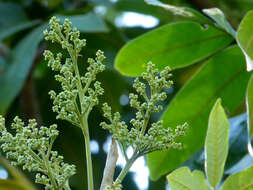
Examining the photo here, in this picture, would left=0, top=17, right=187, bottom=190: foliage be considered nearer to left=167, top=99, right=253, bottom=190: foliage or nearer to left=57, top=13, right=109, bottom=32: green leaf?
left=167, top=99, right=253, bottom=190: foliage

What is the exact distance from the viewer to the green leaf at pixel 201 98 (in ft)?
3.89

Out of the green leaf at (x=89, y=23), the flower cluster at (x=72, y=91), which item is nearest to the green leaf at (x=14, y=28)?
the green leaf at (x=89, y=23)

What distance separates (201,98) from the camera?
4.02 ft

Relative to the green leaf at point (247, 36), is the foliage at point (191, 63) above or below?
below

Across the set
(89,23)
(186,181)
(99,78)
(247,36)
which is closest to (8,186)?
(186,181)

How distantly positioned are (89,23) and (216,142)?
89 cm

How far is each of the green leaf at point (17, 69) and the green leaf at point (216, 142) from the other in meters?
0.89

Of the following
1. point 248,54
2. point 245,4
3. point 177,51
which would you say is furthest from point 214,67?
point 245,4

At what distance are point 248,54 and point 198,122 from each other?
1.09ft

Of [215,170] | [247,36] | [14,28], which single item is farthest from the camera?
[14,28]

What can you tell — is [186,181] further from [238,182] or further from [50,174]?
[50,174]

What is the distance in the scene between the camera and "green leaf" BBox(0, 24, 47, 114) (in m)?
1.59

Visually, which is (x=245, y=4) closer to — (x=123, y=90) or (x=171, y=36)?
(x=123, y=90)

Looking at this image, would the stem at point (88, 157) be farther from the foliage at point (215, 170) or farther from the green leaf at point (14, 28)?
the green leaf at point (14, 28)
